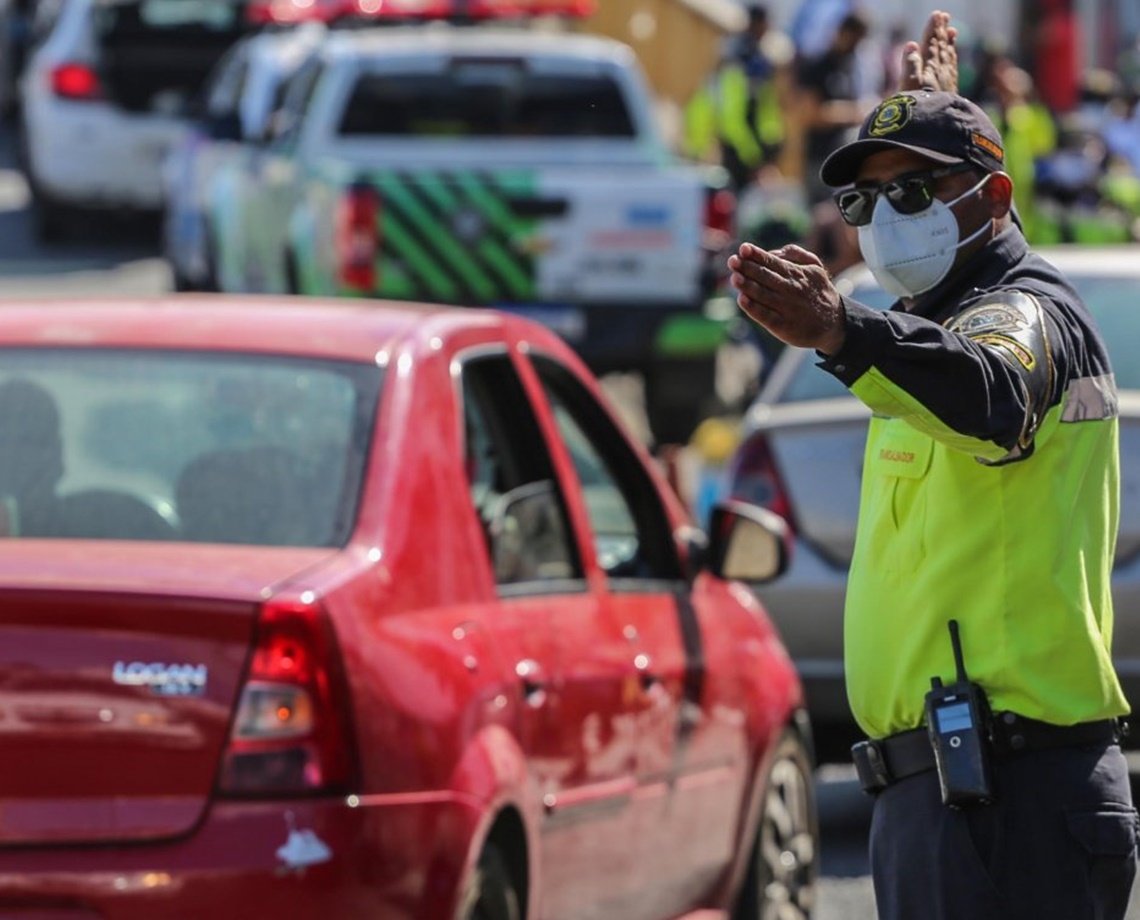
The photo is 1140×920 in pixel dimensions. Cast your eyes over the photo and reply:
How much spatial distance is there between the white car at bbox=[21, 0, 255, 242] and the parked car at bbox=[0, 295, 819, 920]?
54.7 ft

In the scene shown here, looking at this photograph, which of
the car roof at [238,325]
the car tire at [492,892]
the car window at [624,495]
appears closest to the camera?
the car tire at [492,892]

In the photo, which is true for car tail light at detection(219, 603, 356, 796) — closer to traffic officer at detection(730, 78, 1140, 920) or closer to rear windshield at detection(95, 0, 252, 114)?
traffic officer at detection(730, 78, 1140, 920)

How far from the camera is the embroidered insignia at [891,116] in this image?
4320mm

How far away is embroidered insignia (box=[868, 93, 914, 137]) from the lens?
170 inches

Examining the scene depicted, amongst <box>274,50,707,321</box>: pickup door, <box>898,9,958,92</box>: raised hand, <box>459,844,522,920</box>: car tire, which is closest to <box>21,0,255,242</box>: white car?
<box>274,50,707,321</box>: pickup door

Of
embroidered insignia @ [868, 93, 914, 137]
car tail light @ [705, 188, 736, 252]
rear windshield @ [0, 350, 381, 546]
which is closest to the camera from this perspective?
embroidered insignia @ [868, 93, 914, 137]

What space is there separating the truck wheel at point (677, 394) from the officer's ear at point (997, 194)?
34.2 feet

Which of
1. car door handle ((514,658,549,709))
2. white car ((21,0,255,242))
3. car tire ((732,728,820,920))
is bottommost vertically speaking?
white car ((21,0,255,242))

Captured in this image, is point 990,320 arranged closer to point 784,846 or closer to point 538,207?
point 784,846

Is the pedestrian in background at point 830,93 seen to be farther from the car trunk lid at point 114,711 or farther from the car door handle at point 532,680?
the car trunk lid at point 114,711

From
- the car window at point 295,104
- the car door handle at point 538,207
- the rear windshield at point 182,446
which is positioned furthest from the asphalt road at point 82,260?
the rear windshield at point 182,446

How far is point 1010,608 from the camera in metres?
4.25

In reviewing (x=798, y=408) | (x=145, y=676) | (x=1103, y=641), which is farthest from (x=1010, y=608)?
(x=798, y=408)

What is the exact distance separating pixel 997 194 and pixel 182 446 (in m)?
1.76
